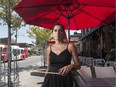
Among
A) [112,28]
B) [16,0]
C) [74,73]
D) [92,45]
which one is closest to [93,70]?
[74,73]

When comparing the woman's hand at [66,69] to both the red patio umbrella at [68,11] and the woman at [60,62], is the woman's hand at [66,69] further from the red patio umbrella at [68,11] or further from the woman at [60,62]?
the red patio umbrella at [68,11]

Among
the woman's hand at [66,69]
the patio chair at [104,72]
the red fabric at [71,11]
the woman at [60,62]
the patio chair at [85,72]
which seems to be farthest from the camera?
the patio chair at [104,72]

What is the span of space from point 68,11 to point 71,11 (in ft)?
0.58

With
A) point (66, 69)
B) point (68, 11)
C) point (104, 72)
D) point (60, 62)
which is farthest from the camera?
→ point (104, 72)

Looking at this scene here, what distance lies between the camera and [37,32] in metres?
41.0

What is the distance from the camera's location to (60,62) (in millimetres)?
4266

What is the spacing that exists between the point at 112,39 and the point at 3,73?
35.9 ft

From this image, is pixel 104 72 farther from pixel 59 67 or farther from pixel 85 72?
pixel 59 67

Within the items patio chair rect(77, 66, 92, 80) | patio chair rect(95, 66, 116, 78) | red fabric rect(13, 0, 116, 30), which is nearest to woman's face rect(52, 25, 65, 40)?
red fabric rect(13, 0, 116, 30)

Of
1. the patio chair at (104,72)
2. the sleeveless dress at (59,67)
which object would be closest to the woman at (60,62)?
the sleeveless dress at (59,67)

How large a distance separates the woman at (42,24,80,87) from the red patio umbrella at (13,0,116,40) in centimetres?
211

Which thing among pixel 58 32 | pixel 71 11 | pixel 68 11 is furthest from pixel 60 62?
pixel 71 11

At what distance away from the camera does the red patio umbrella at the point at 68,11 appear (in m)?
6.57

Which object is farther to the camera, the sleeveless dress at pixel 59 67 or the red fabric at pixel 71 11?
the red fabric at pixel 71 11
